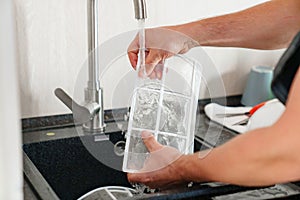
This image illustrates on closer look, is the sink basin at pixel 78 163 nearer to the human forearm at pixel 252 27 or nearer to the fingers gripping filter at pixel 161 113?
the fingers gripping filter at pixel 161 113

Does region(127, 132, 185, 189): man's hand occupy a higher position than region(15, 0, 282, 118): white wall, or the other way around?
region(15, 0, 282, 118): white wall

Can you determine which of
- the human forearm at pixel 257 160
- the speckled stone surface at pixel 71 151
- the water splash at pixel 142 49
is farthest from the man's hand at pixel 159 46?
the human forearm at pixel 257 160

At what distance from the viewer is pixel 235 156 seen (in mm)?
790

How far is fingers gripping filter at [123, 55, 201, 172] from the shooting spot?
47.3 inches

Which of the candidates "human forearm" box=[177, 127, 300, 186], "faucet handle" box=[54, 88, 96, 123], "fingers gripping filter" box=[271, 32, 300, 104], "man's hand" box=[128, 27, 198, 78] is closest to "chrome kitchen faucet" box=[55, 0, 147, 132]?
"faucet handle" box=[54, 88, 96, 123]

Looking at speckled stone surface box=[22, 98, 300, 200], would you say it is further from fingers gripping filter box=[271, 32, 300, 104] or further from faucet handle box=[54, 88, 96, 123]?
fingers gripping filter box=[271, 32, 300, 104]

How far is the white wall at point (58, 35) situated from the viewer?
135cm

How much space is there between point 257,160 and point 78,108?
2.11ft

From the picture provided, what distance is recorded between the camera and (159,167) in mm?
1095

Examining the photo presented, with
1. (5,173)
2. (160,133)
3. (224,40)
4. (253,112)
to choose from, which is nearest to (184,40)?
(224,40)

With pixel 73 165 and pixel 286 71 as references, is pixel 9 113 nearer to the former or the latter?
pixel 286 71

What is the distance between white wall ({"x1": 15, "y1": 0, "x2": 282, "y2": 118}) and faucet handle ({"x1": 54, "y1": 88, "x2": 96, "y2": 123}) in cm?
8

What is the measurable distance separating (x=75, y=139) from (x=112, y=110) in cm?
13

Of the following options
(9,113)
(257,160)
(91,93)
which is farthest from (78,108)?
(9,113)
